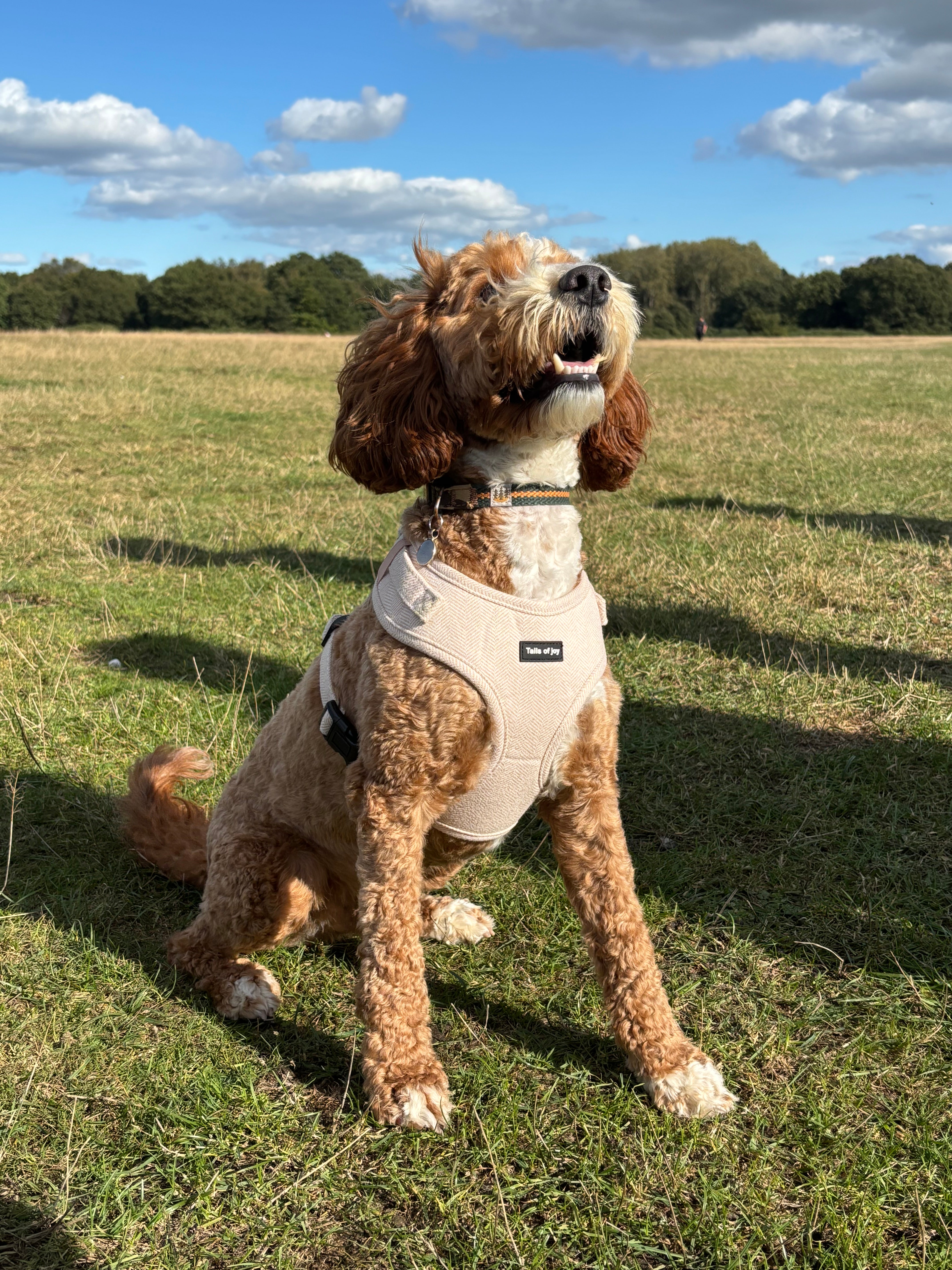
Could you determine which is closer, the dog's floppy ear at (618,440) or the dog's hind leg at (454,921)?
the dog's floppy ear at (618,440)

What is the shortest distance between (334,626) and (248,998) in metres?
1.19

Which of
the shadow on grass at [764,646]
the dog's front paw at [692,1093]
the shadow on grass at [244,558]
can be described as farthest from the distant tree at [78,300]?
the dog's front paw at [692,1093]

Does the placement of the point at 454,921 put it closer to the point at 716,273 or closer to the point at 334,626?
the point at 334,626

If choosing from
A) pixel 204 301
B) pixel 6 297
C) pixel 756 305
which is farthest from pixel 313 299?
pixel 756 305

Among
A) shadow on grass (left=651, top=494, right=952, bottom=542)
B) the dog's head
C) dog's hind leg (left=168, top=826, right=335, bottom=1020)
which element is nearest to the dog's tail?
dog's hind leg (left=168, top=826, right=335, bottom=1020)

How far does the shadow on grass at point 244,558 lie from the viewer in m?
7.47

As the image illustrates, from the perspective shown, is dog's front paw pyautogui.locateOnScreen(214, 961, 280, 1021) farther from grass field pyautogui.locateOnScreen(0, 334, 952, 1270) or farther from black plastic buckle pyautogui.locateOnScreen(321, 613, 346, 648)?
black plastic buckle pyautogui.locateOnScreen(321, 613, 346, 648)

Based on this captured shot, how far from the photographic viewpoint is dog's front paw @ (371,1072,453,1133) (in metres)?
2.53

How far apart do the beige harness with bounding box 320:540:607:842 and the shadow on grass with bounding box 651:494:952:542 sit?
21.0 ft

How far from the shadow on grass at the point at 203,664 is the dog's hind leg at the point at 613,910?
267 cm

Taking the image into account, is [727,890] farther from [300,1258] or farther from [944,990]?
[300,1258]

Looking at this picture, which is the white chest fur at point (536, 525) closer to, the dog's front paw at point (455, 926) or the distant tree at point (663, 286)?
the dog's front paw at point (455, 926)

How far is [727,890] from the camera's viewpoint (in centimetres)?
362

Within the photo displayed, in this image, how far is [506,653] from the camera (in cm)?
247
